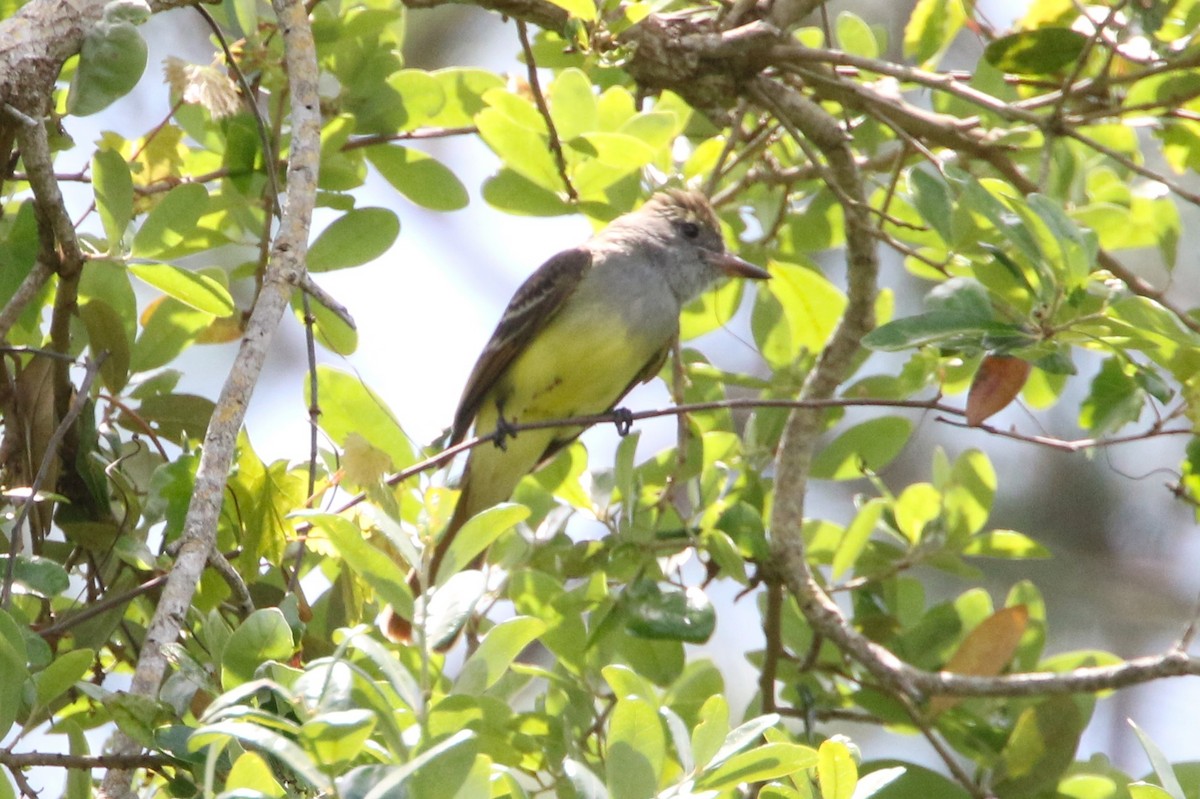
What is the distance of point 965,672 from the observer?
3.38 metres

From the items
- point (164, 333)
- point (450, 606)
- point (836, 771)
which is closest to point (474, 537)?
point (450, 606)

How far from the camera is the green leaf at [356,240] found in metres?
3.28

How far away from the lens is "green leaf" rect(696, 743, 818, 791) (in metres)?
1.75

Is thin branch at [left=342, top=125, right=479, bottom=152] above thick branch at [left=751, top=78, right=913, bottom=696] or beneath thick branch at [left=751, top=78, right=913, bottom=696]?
above

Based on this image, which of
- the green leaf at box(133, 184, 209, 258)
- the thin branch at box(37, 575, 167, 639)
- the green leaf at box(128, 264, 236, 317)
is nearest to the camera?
the thin branch at box(37, 575, 167, 639)

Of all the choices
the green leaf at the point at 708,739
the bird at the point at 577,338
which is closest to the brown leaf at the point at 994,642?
the bird at the point at 577,338

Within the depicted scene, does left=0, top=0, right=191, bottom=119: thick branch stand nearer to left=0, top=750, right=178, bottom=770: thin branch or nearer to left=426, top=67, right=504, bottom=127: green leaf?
left=0, top=750, right=178, bottom=770: thin branch

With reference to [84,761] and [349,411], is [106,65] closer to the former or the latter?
[349,411]

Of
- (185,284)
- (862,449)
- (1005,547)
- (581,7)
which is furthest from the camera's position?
(862,449)

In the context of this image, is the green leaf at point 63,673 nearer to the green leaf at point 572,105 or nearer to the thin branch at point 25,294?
the thin branch at point 25,294

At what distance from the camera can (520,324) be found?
4.57 metres

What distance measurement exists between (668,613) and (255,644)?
4.32ft

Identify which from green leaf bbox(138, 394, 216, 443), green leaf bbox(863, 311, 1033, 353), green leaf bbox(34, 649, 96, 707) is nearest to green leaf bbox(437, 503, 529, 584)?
green leaf bbox(34, 649, 96, 707)

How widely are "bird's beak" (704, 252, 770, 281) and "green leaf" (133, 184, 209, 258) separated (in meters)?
1.56
